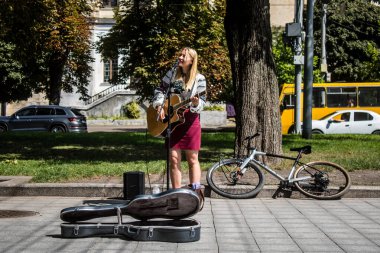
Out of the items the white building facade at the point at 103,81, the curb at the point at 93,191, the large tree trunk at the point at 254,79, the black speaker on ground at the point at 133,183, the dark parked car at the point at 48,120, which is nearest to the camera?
the black speaker on ground at the point at 133,183

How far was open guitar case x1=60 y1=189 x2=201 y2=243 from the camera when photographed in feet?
19.7

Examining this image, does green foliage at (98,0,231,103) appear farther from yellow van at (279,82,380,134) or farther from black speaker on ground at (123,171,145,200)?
black speaker on ground at (123,171,145,200)

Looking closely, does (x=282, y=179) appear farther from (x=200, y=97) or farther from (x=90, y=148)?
(x=90, y=148)

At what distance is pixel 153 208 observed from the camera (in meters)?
6.08

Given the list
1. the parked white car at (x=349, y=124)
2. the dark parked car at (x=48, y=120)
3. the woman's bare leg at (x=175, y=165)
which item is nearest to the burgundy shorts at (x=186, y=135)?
the woman's bare leg at (x=175, y=165)

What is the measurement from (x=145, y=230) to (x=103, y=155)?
7972 millimetres

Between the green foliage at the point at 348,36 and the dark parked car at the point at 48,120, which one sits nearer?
the dark parked car at the point at 48,120

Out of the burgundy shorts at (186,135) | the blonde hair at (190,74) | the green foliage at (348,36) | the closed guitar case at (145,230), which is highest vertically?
the green foliage at (348,36)

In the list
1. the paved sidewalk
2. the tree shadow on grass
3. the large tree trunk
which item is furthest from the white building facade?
the paved sidewalk

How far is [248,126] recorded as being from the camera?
37.5ft

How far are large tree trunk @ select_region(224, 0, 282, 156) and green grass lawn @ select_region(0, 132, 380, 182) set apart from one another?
1.12 meters

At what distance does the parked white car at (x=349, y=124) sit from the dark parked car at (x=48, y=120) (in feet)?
35.9

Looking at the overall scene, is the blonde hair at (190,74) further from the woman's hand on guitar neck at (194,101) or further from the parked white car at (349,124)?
the parked white car at (349,124)

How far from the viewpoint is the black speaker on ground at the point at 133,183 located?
871 centimetres
